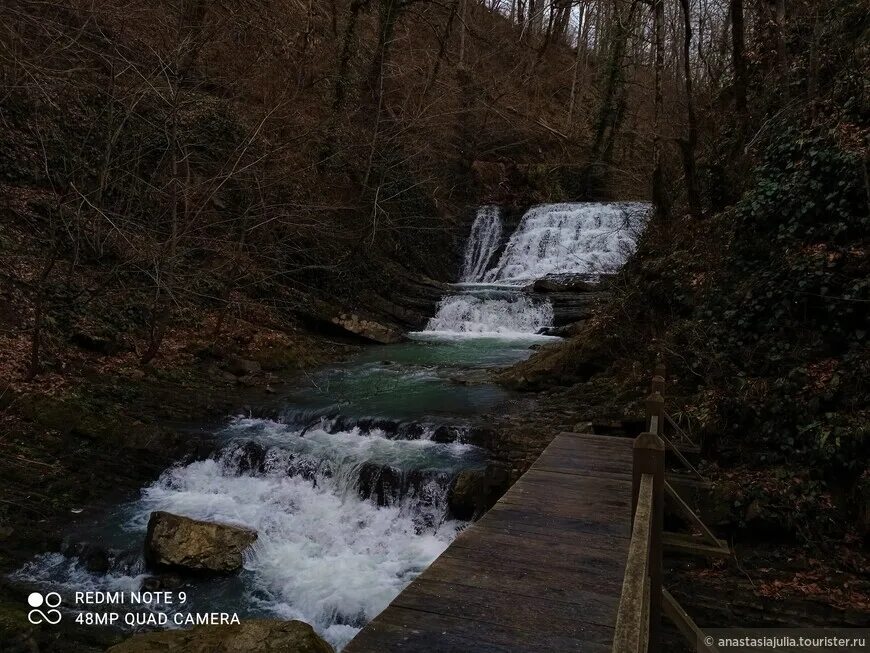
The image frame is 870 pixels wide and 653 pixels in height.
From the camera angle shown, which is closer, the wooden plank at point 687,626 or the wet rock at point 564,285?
the wooden plank at point 687,626

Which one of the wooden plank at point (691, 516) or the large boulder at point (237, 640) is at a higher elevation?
the wooden plank at point (691, 516)

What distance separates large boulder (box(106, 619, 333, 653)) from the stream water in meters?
1.35

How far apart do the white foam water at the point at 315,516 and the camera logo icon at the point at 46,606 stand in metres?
0.27

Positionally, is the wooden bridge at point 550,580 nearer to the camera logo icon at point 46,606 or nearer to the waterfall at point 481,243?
the camera logo icon at point 46,606

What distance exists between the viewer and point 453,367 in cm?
1337

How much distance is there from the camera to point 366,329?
16594 millimetres

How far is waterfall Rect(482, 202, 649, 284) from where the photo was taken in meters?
21.1

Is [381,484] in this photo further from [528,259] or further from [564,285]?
[528,259]

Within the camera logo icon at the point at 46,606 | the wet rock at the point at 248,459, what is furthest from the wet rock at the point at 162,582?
the wet rock at the point at 248,459

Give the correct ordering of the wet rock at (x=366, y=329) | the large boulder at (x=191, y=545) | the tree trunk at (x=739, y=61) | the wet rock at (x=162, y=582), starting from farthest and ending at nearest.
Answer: the wet rock at (x=366, y=329), the tree trunk at (x=739, y=61), the large boulder at (x=191, y=545), the wet rock at (x=162, y=582)

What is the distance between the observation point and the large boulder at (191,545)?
6172 mm

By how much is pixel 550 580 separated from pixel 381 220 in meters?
17.2

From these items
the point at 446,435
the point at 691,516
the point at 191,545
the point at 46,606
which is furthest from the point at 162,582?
the point at 691,516

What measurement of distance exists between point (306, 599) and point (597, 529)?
3567 millimetres
